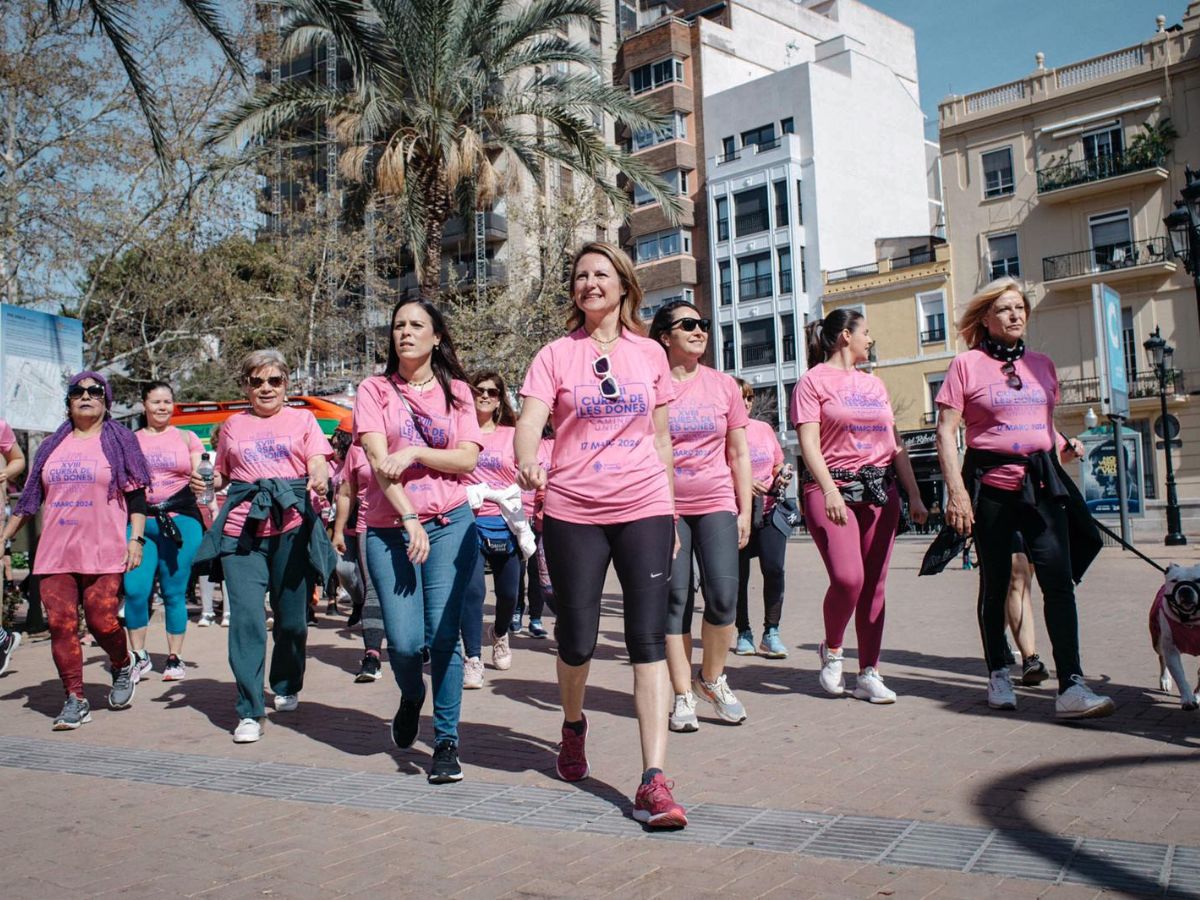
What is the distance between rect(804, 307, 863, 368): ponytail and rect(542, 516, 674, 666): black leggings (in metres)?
2.53

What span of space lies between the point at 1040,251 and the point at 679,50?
64.0 ft

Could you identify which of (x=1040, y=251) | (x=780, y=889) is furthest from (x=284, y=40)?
(x=1040, y=251)

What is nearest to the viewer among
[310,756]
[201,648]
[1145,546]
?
[310,756]

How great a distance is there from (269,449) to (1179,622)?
471cm

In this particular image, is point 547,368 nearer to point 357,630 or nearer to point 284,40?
point 357,630

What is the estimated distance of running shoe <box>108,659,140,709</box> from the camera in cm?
702

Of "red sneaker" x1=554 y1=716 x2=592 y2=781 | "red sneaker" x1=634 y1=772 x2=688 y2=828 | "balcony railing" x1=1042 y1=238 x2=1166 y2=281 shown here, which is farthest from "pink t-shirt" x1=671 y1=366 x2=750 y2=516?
"balcony railing" x1=1042 y1=238 x2=1166 y2=281

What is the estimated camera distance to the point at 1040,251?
40688mm

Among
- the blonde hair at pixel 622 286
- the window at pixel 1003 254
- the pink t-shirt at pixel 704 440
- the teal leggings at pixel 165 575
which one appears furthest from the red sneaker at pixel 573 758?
the window at pixel 1003 254

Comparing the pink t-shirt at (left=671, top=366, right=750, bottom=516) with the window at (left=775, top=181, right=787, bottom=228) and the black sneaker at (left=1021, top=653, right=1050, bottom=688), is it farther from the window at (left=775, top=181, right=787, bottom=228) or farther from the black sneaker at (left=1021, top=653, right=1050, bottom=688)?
the window at (left=775, top=181, right=787, bottom=228)

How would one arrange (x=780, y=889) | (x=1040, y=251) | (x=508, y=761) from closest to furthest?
(x=780, y=889) → (x=508, y=761) → (x=1040, y=251)

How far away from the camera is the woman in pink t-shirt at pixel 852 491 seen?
6223 mm

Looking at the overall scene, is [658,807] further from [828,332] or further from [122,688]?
[122,688]

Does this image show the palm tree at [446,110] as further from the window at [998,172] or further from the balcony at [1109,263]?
the window at [998,172]
